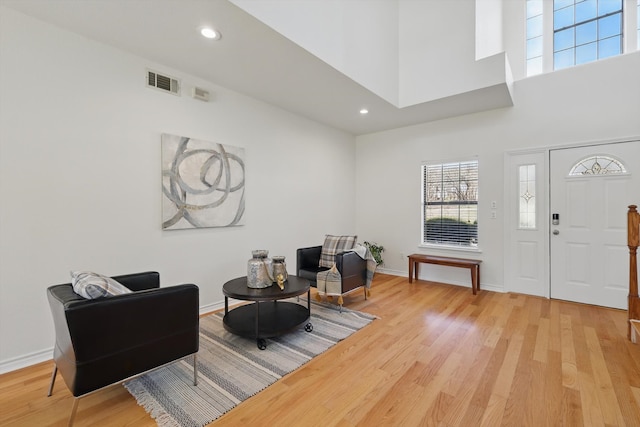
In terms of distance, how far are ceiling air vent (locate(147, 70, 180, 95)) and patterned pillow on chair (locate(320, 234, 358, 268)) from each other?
2.69 metres

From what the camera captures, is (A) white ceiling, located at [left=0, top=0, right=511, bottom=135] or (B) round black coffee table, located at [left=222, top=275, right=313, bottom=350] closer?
(A) white ceiling, located at [left=0, top=0, right=511, bottom=135]

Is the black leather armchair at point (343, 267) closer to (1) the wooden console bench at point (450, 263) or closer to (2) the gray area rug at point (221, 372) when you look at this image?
(2) the gray area rug at point (221, 372)

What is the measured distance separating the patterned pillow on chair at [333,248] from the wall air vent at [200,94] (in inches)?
97.8

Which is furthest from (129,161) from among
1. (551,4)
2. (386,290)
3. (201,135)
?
(551,4)

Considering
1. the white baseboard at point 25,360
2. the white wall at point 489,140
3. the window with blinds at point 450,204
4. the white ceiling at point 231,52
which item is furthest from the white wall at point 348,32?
the white baseboard at point 25,360

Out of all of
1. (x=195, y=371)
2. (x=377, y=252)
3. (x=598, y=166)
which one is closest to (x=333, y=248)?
(x=377, y=252)

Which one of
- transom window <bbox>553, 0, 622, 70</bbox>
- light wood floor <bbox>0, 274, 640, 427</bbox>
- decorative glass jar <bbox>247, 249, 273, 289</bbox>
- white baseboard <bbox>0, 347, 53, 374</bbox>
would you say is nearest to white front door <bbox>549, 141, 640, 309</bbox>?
light wood floor <bbox>0, 274, 640, 427</bbox>

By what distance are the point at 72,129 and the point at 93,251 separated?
3.65 feet

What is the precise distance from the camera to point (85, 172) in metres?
2.63

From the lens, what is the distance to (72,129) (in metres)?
2.56

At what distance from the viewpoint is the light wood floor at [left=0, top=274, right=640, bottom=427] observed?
1758mm

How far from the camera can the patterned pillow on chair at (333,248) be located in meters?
4.05

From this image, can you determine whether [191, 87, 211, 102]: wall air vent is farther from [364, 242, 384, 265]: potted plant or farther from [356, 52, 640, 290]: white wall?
[364, 242, 384, 265]: potted plant

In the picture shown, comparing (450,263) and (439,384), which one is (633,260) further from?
(439,384)
